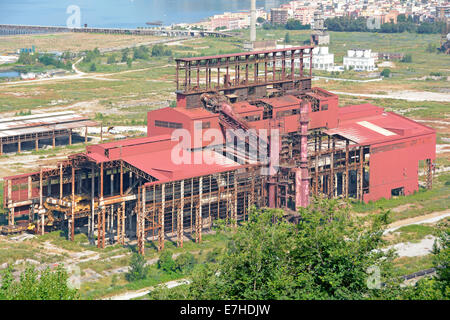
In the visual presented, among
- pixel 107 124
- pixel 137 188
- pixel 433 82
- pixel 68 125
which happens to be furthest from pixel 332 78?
pixel 137 188

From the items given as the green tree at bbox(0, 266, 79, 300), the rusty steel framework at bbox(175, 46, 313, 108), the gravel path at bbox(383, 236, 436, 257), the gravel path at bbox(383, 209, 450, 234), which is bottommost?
Answer: the gravel path at bbox(383, 236, 436, 257)

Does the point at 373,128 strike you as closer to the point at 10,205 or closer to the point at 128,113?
the point at 10,205

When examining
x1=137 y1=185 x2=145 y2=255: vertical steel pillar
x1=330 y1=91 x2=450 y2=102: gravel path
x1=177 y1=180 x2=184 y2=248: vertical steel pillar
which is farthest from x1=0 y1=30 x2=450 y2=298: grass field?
x1=330 y1=91 x2=450 y2=102: gravel path

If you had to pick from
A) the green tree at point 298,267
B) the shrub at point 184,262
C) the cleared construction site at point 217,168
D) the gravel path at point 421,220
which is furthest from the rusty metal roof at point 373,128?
the green tree at point 298,267

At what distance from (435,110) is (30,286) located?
11718cm

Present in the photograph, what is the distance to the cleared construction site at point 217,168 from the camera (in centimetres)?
7112

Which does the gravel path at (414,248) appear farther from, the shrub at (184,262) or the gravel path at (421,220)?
the shrub at (184,262)

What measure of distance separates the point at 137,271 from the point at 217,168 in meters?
15.7

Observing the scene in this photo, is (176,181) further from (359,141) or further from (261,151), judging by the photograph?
(359,141)

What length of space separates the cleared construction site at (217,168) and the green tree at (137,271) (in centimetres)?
493

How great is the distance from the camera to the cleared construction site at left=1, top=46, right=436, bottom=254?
7112 cm

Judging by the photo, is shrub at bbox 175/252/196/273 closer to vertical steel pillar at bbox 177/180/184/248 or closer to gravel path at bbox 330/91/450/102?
vertical steel pillar at bbox 177/180/184/248

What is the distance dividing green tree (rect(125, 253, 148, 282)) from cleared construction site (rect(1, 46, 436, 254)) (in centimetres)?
493

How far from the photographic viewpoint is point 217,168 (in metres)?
74.0
